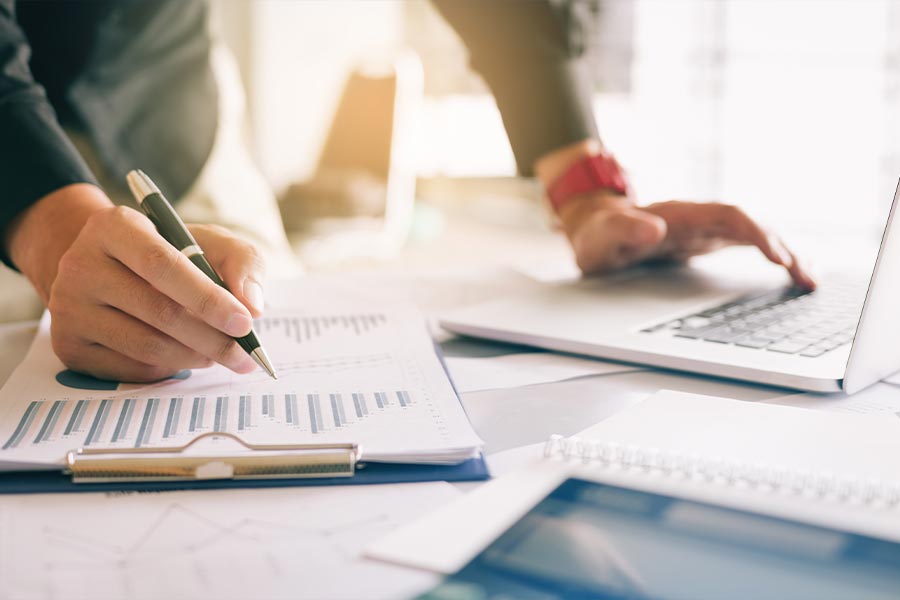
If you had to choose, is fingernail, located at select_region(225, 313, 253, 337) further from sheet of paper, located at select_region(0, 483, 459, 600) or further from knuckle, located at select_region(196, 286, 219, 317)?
sheet of paper, located at select_region(0, 483, 459, 600)

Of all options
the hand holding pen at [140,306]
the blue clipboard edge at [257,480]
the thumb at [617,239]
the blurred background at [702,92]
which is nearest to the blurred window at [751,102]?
the blurred background at [702,92]

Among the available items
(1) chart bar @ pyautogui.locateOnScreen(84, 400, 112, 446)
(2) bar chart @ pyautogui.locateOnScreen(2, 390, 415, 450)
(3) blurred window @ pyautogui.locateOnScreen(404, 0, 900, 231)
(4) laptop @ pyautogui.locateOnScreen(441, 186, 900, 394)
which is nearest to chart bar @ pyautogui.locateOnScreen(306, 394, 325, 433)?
(2) bar chart @ pyautogui.locateOnScreen(2, 390, 415, 450)

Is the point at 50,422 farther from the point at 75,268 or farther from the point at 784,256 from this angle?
the point at 784,256

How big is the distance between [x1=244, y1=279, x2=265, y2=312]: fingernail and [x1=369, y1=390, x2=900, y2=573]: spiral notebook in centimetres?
23

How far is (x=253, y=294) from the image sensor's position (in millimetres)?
547

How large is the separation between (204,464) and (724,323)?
451mm

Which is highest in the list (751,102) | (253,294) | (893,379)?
(253,294)

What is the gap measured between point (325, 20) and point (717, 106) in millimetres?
2091

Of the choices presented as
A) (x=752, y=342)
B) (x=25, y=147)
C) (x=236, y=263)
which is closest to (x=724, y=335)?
(x=752, y=342)

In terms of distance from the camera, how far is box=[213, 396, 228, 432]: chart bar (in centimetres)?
45

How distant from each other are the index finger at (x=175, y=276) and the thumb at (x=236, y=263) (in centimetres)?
4

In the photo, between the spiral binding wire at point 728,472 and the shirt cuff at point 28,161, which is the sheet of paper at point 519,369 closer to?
the spiral binding wire at point 728,472

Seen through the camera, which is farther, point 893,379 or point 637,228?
point 637,228

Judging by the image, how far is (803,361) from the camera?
1.91ft
